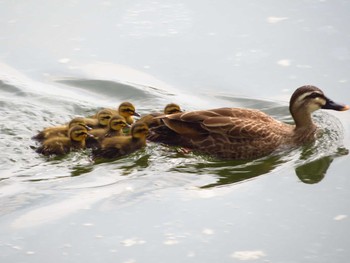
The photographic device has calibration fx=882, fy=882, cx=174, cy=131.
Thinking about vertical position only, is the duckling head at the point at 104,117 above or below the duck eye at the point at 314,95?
below

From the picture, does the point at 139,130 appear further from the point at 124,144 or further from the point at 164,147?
the point at 164,147

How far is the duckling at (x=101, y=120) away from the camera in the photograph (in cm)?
767

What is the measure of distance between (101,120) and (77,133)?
0.55 metres

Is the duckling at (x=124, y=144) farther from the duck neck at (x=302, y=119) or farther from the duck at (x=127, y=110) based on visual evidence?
the duck neck at (x=302, y=119)

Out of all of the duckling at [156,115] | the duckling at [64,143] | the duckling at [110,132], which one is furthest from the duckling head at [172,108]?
the duckling at [64,143]

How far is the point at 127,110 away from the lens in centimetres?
779

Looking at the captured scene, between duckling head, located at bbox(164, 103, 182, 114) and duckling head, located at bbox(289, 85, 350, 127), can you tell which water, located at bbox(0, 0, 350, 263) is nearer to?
duckling head, located at bbox(289, 85, 350, 127)

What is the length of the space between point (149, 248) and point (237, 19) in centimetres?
446

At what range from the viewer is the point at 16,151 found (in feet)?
24.0

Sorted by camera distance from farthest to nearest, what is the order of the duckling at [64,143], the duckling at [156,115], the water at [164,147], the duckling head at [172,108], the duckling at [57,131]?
1. the duckling head at [172,108]
2. the duckling at [156,115]
3. the duckling at [57,131]
4. the duckling at [64,143]
5. the water at [164,147]

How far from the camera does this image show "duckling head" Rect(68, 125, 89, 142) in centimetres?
716

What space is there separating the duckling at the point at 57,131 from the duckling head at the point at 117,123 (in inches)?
8.7

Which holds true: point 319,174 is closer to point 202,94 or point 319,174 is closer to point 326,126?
point 326,126

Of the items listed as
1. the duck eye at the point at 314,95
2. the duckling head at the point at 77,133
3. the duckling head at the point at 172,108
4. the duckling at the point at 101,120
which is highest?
the duck eye at the point at 314,95
